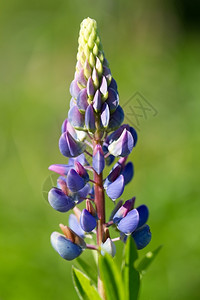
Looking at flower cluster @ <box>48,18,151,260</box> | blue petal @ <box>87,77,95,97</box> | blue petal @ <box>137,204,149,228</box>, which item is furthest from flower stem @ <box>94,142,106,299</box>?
blue petal @ <box>87,77,95,97</box>

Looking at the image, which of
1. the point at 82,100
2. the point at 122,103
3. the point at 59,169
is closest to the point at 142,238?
the point at 59,169

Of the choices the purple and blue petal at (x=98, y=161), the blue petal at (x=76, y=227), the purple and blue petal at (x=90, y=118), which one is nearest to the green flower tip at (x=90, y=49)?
the purple and blue petal at (x=90, y=118)

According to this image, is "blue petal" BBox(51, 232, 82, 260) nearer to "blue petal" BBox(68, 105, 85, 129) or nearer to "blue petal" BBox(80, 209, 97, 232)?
"blue petal" BBox(80, 209, 97, 232)

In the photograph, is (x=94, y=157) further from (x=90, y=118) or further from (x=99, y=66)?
(x=99, y=66)

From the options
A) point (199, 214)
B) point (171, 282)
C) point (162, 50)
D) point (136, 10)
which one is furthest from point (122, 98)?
point (171, 282)

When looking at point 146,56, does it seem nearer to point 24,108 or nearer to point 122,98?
point 122,98

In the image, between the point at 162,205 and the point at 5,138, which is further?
the point at 5,138
